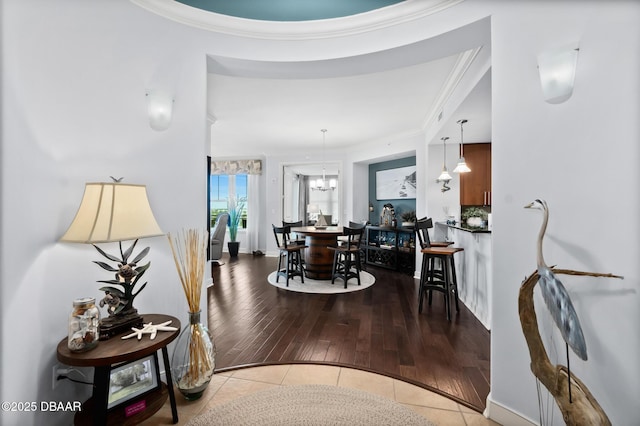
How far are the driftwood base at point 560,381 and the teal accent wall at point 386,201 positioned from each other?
476 cm

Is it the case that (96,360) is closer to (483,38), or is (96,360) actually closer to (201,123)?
(201,123)

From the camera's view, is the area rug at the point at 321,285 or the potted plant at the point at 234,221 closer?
the area rug at the point at 321,285

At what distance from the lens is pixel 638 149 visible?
3.35ft

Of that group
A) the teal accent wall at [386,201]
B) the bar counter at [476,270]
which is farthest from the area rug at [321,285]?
the teal accent wall at [386,201]

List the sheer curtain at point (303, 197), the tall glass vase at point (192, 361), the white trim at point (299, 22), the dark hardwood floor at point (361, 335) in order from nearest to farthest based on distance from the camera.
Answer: the tall glass vase at point (192, 361)
the white trim at point (299, 22)
the dark hardwood floor at point (361, 335)
the sheer curtain at point (303, 197)

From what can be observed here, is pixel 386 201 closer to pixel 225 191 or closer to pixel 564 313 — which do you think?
pixel 225 191

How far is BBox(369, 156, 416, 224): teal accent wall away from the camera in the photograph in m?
5.95

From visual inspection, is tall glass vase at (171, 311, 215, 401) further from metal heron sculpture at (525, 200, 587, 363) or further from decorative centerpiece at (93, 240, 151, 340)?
metal heron sculpture at (525, 200, 587, 363)

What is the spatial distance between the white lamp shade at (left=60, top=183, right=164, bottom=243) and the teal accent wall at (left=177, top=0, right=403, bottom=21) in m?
1.44

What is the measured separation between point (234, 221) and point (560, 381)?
6869 mm

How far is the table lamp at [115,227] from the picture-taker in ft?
4.21

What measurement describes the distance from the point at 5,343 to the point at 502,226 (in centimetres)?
253

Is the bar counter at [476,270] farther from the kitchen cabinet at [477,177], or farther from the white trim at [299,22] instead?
the white trim at [299,22]

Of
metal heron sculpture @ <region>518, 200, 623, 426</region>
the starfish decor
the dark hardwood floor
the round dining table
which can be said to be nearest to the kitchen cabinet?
the dark hardwood floor
